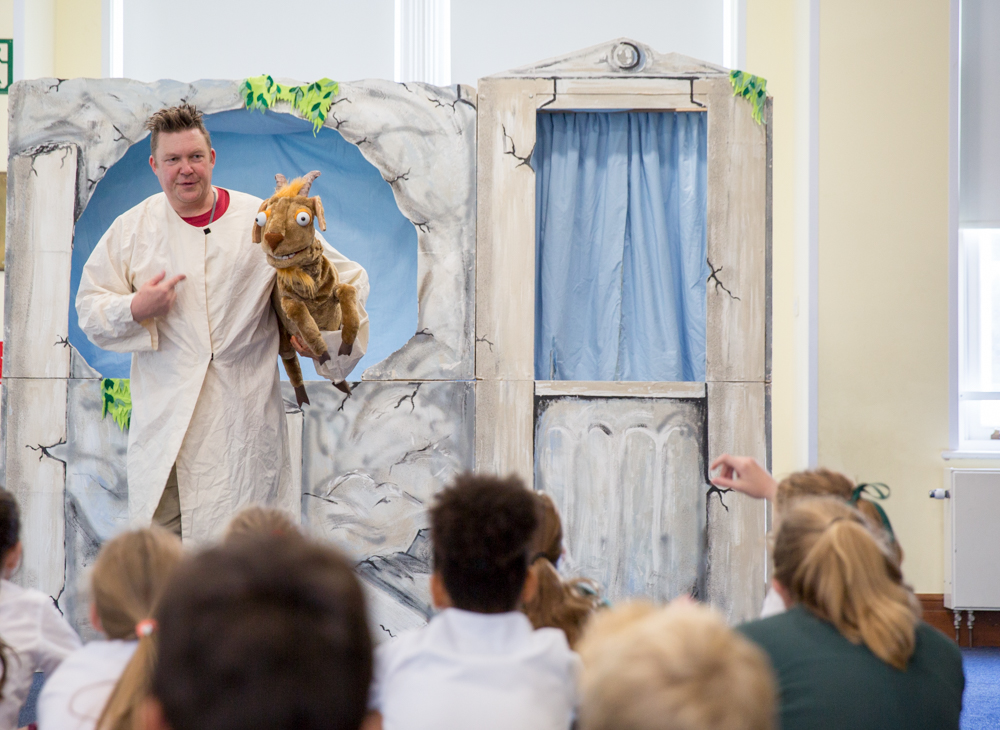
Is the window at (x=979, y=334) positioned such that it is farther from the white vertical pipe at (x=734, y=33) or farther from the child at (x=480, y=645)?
the child at (x=480, y=645)

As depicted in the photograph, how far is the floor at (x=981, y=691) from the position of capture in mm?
3004

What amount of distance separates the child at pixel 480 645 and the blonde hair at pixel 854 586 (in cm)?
38

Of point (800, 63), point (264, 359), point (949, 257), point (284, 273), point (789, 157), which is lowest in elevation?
point (264, 359)

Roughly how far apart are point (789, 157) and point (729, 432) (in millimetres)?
2052

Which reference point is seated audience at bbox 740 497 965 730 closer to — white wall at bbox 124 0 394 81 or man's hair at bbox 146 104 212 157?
man's hair at bbox 146 104 212 157

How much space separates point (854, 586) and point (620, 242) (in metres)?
2.26

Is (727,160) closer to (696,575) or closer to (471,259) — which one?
(471,259)

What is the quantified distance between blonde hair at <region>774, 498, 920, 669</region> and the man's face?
5.93 ft

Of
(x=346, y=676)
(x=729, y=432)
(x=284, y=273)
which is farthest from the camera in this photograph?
(x=729, y=432)

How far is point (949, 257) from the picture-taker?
4.32 metres

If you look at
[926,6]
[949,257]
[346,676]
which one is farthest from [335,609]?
[926,6]

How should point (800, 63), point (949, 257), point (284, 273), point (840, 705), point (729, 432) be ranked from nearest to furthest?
point (840, 705) < point (284, 273) < point (729, 432) < point (949, 257) < point (800, 63)

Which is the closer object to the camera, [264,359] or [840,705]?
[840,705]

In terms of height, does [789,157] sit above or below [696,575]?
above
